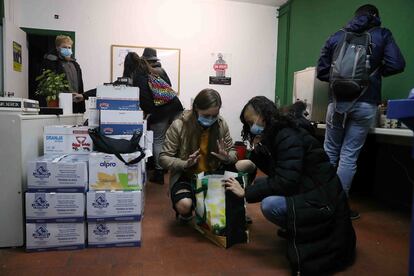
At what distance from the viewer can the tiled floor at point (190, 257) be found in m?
1.47

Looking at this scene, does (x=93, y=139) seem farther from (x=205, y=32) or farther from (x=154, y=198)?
(x=205, y=32)

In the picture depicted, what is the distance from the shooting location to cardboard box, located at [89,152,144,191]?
165 centimetres

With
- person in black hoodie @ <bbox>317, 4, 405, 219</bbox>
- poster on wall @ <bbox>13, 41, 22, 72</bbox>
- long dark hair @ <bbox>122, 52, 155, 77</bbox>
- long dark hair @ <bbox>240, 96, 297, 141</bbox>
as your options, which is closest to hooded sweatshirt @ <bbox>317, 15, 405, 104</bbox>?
person in black hoodie @ <bbox>317, 4, 405, 219</bbox>

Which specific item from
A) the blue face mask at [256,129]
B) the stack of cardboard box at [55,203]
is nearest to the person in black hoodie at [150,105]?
the stack of cardboard box at [55,203]

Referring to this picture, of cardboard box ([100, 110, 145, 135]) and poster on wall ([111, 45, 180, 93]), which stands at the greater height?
poster on wall ([111, 45, 180, 93])

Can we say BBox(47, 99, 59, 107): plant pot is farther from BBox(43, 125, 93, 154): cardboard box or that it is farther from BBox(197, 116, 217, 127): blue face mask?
BBox(197, 116, 217, 127): blue face mask

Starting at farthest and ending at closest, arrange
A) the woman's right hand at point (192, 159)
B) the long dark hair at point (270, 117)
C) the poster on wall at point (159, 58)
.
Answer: the poster on wall at point (159, 58) < the woman's right hand at point (192, 159) < the long dark hair at point (270, 117)

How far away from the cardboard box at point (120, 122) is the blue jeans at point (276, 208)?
2.87 feet

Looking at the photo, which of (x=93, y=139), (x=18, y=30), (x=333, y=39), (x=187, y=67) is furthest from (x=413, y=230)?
(x=18, y=30)

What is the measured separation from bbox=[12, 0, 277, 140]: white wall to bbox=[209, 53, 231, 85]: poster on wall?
6 cm

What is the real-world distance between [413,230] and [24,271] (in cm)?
156

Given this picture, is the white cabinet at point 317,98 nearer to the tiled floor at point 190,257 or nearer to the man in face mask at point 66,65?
the tiled floor at point 190,257

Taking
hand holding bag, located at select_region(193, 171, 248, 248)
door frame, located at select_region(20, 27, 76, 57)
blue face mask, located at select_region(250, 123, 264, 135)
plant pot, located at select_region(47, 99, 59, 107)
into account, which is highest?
door frame, located at select_region(20, 27, 76, 57)

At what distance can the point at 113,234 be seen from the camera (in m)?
1.69
